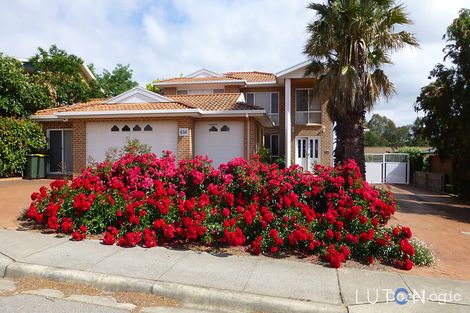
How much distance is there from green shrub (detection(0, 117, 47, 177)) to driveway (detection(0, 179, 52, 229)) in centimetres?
99

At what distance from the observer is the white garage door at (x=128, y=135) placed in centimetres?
1428

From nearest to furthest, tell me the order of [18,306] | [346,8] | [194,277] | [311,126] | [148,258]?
[18,306] → [194,277] → [148,258] → [346,8] → [311,126]

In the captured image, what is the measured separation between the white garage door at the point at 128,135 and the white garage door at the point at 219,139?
3.84 feet

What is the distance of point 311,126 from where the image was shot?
2145cm

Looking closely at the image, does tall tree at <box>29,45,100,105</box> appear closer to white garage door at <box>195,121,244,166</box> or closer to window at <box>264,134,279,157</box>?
white garage door at <box>195,121,244,166</box>

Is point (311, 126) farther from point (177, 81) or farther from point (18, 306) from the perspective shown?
point (18, 306)

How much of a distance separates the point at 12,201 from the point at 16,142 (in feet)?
20.5

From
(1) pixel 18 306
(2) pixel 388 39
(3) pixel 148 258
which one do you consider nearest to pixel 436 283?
(3) pixel 148 258

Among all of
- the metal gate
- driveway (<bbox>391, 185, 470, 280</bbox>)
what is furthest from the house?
the metal gate

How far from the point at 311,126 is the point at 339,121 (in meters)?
9.15

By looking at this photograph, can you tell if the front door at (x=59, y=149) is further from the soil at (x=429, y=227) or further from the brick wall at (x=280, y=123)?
the brick wall at (x=280, y=123)

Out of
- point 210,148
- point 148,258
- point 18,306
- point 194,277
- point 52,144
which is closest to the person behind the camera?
point 18,306

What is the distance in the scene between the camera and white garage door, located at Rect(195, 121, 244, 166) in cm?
1473

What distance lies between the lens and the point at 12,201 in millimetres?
9672
